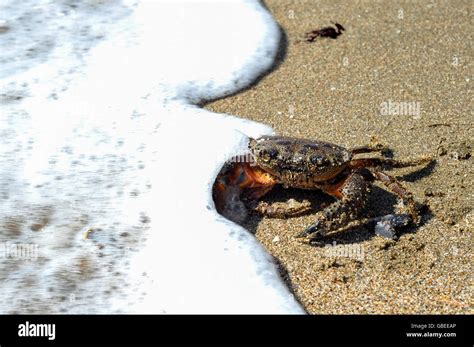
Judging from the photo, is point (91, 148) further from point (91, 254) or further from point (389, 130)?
point (389, 130)

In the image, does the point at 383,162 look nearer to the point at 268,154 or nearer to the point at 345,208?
the point at 345,208

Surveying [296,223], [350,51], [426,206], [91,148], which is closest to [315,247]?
[296,223]

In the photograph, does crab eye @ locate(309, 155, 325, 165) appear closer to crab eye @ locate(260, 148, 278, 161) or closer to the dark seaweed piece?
crab eye @ locate(260, 148, 278, 161)

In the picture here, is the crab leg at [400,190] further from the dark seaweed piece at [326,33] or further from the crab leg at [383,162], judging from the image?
the dark seaweed piece at [326,33]

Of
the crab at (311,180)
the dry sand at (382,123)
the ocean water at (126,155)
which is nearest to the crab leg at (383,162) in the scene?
the crab at (311,180)

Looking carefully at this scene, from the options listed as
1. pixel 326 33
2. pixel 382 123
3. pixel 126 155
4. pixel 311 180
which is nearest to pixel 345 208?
pixel 311 180

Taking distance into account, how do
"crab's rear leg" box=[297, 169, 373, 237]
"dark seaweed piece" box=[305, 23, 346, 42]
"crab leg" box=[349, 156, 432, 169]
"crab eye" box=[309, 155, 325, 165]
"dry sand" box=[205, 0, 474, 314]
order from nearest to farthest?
"dry sand" box=[205, 0, 474, 314], "crab's rear leg" box=[297, 169, 373, 237], "crab eye" box=[309, 155, 325, 165], "crab leg" box=[349, 156, 432, 169], "dark seaweed piece" box=[305, 23, 346, 42]

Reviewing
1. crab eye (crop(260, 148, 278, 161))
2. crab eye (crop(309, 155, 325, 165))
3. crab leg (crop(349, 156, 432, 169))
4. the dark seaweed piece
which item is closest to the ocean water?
the dark seaweed piece
